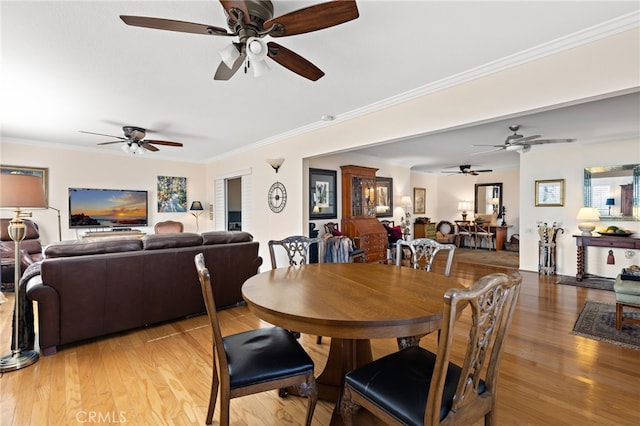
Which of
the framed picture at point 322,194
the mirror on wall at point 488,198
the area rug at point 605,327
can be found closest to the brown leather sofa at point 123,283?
the framed picture at point 322,194

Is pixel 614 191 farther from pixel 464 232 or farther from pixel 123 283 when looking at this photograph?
pixel 123 283

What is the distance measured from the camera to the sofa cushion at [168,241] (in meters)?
3.06

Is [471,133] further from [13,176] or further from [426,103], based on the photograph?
[13,176]

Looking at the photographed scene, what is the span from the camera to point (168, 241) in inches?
125

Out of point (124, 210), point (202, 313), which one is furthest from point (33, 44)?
point (124, 210)

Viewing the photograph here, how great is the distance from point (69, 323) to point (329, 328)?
104 inches

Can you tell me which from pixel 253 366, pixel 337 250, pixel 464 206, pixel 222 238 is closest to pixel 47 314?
pixel 222 238

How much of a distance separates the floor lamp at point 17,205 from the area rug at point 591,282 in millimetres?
6931

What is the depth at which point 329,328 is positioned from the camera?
4.31 feet

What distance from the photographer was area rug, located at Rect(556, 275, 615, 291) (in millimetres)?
4691

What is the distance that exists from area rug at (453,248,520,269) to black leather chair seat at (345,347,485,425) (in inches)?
231

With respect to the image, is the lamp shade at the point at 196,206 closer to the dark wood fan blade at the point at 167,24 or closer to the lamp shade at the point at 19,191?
the lamp shade at the point at 19,191

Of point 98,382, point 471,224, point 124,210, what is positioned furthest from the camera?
point 471,224

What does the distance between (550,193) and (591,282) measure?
1.73 metres
